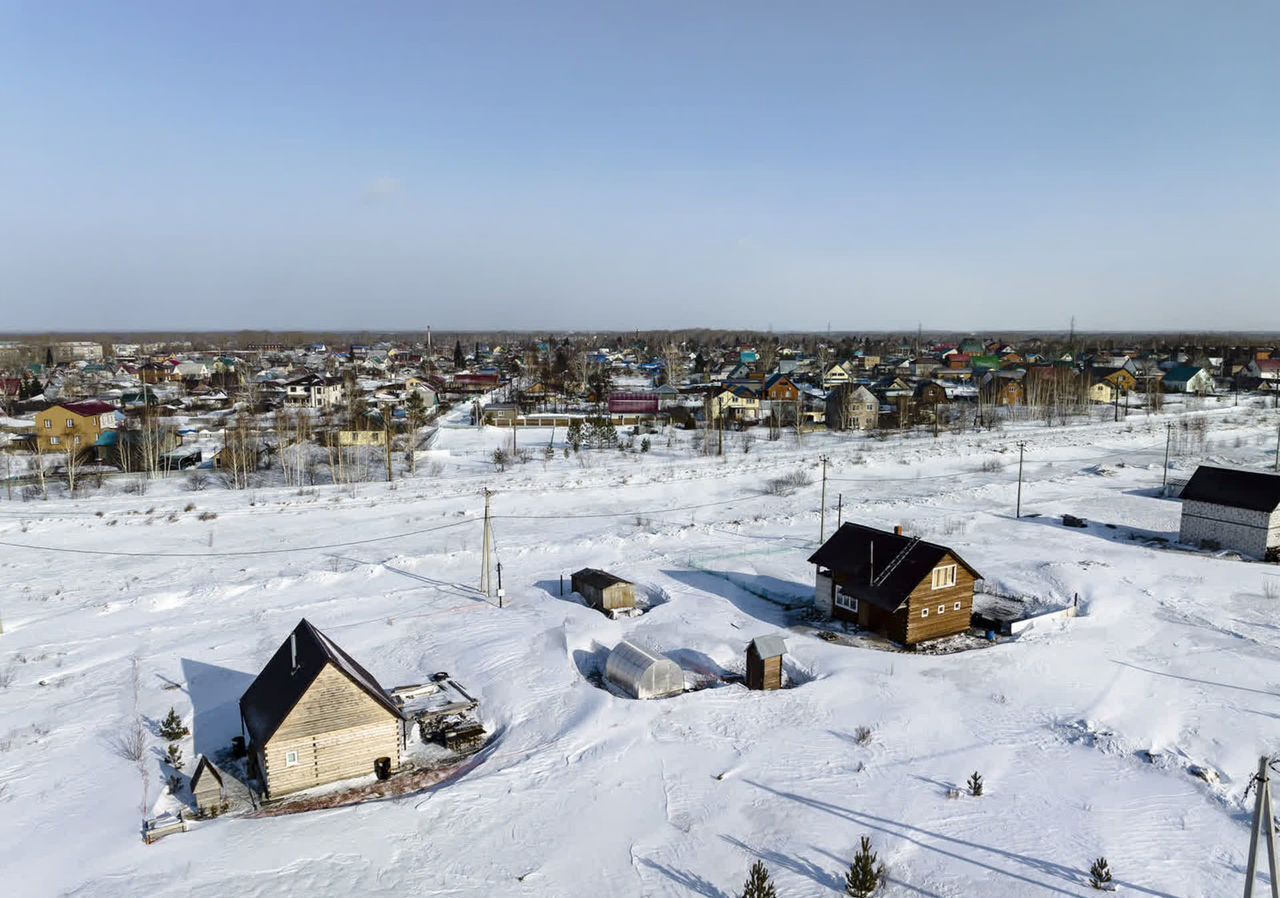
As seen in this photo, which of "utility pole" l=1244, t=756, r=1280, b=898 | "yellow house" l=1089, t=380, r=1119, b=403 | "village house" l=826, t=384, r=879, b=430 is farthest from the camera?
"yellow house" l=1089, t=380, r=1119, b=403

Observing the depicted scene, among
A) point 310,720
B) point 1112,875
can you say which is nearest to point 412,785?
point 310,720

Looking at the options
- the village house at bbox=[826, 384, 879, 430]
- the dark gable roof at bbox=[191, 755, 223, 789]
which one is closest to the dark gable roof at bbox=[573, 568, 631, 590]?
the dark gable roof at bbox=[191, 755, 223, 789]

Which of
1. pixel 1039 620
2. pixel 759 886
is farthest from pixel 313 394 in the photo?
pixel 759 886

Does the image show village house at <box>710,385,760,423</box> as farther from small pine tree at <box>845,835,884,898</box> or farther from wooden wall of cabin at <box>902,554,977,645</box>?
small pine tree at <box>845,835,884,898</box>

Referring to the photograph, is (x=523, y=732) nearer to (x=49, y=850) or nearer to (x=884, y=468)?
(x=49, y=850)

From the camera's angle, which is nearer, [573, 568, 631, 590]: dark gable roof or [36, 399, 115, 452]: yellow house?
[573, 568, 631, 590]: dark gable roof

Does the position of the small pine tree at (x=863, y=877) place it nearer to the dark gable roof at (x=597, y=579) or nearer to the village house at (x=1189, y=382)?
the dark gable roof at (x=597, y=579)

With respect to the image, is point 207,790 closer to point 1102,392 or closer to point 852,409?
point 852,409
